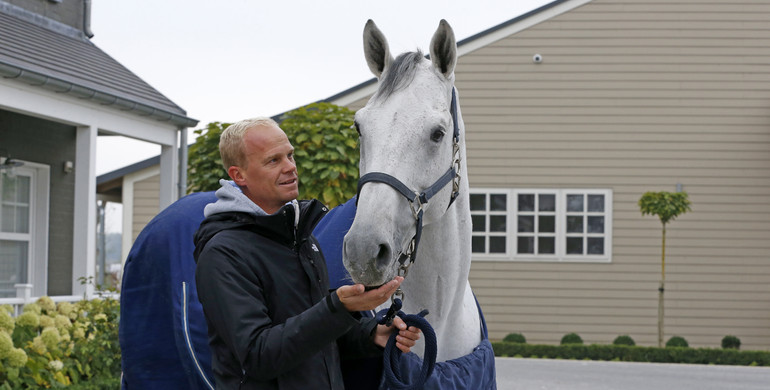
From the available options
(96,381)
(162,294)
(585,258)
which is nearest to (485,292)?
(585,258)

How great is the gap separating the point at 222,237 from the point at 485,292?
44.8 ft

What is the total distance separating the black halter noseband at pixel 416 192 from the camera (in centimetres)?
251

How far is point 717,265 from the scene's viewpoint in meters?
15.4

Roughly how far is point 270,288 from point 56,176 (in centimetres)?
954

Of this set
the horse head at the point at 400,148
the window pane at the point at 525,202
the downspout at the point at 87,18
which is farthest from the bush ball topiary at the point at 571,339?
the horse head at the point at 400,148

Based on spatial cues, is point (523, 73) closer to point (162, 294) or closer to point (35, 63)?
point (35, 63)

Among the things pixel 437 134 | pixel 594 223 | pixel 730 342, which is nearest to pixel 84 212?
pixel 437 134

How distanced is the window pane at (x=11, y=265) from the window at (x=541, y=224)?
7.52 m

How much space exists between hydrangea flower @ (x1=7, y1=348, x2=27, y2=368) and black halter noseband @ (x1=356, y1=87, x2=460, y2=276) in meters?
3.62

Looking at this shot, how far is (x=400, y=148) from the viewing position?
2582mm

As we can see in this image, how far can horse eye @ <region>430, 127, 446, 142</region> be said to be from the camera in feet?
8.76

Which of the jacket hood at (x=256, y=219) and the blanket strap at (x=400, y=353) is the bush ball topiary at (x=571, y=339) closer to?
the blanket strap at (x=400, y=353)

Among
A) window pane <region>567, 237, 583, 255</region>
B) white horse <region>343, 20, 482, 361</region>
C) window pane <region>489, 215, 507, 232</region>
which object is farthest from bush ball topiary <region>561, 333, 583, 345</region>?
white horse <region>343, 20, 482, 361</region>

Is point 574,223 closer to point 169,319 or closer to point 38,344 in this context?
point 38,344
